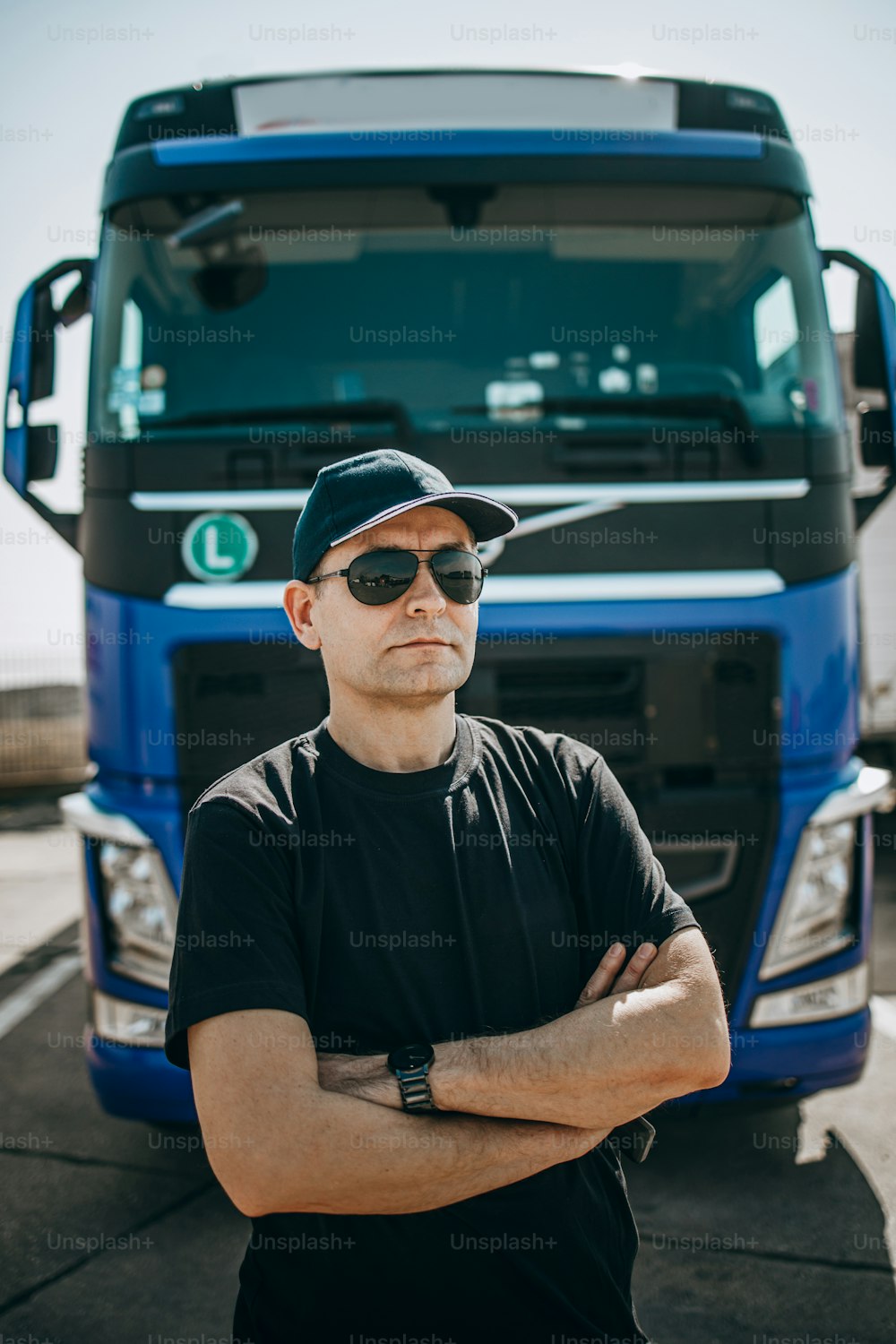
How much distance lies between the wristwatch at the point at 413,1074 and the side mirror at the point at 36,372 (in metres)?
2.71

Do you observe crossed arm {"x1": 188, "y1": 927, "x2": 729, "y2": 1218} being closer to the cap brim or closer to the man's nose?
the man's nose

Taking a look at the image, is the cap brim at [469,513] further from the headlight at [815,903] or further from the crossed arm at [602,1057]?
the headlight at [815,903]

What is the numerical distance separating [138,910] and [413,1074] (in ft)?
6.09

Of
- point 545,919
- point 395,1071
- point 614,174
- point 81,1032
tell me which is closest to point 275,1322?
point 395,1071

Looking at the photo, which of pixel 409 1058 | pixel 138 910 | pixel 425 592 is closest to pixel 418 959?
pixel 409 1058

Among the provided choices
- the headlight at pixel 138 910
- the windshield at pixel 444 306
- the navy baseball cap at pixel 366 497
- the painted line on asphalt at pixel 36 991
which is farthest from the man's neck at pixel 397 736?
the painted line on asphalt at pixel 36 991

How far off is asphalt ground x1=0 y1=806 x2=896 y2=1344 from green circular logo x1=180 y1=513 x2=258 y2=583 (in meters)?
1.76

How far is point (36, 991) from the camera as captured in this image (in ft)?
20.7

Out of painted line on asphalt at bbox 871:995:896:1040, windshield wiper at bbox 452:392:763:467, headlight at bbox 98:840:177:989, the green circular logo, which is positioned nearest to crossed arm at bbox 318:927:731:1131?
headlight at bbox 98:840:177:989

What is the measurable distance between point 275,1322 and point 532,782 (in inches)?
38.6

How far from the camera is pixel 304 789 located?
6.29 ft

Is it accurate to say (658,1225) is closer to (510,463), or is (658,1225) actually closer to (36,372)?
(510,463)

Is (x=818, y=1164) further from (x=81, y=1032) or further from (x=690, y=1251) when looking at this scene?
(x=81, y=1032)

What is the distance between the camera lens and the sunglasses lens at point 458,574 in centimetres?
200
